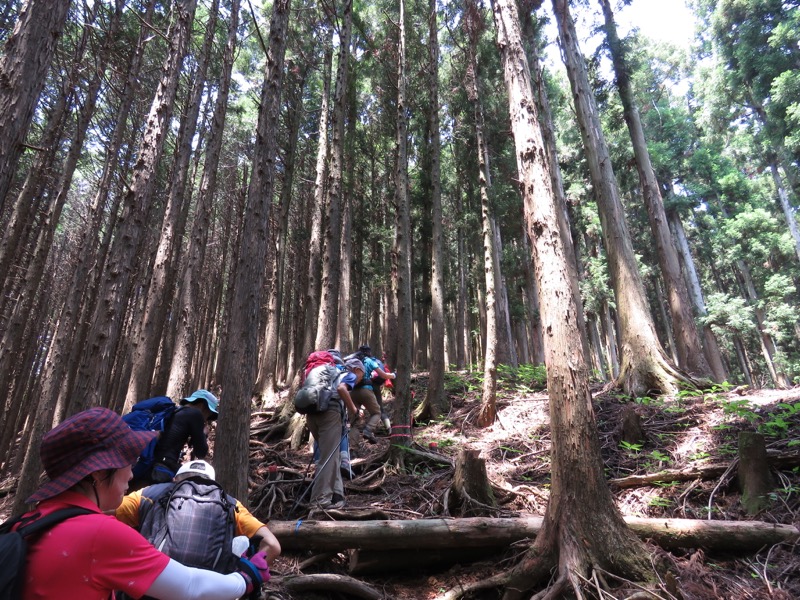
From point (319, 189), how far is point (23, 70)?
974cm

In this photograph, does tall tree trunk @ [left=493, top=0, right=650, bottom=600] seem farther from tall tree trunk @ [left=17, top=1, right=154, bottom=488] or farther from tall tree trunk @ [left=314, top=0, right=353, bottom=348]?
tall tree trunk @ [left=17, top=1, right=154, bottom=488]

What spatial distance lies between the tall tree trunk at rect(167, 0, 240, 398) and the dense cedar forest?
0.08 m

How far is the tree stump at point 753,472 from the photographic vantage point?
414 cm

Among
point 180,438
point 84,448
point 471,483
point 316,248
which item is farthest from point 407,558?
point 316,248

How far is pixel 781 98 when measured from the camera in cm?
1848

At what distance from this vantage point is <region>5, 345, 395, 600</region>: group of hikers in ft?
4.24

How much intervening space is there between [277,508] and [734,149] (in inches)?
1497

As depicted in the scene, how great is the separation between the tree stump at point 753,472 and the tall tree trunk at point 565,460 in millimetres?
1829

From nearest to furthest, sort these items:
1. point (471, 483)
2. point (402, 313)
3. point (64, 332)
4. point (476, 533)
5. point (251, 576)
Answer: point (251, 576)
point (476, 533)
point (471, 483)
point (402, 313)
point (64, 332)

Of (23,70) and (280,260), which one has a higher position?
(280,260)

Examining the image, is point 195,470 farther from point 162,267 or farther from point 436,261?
point 436,261

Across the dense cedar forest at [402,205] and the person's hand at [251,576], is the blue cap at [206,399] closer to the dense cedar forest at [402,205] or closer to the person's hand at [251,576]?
the dense cedar forest at [402,205]

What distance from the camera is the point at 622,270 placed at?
8.41 m

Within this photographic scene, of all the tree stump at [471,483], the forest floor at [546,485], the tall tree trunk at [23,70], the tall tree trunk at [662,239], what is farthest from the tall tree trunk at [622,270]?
the tall tree trunk at [23,70]
